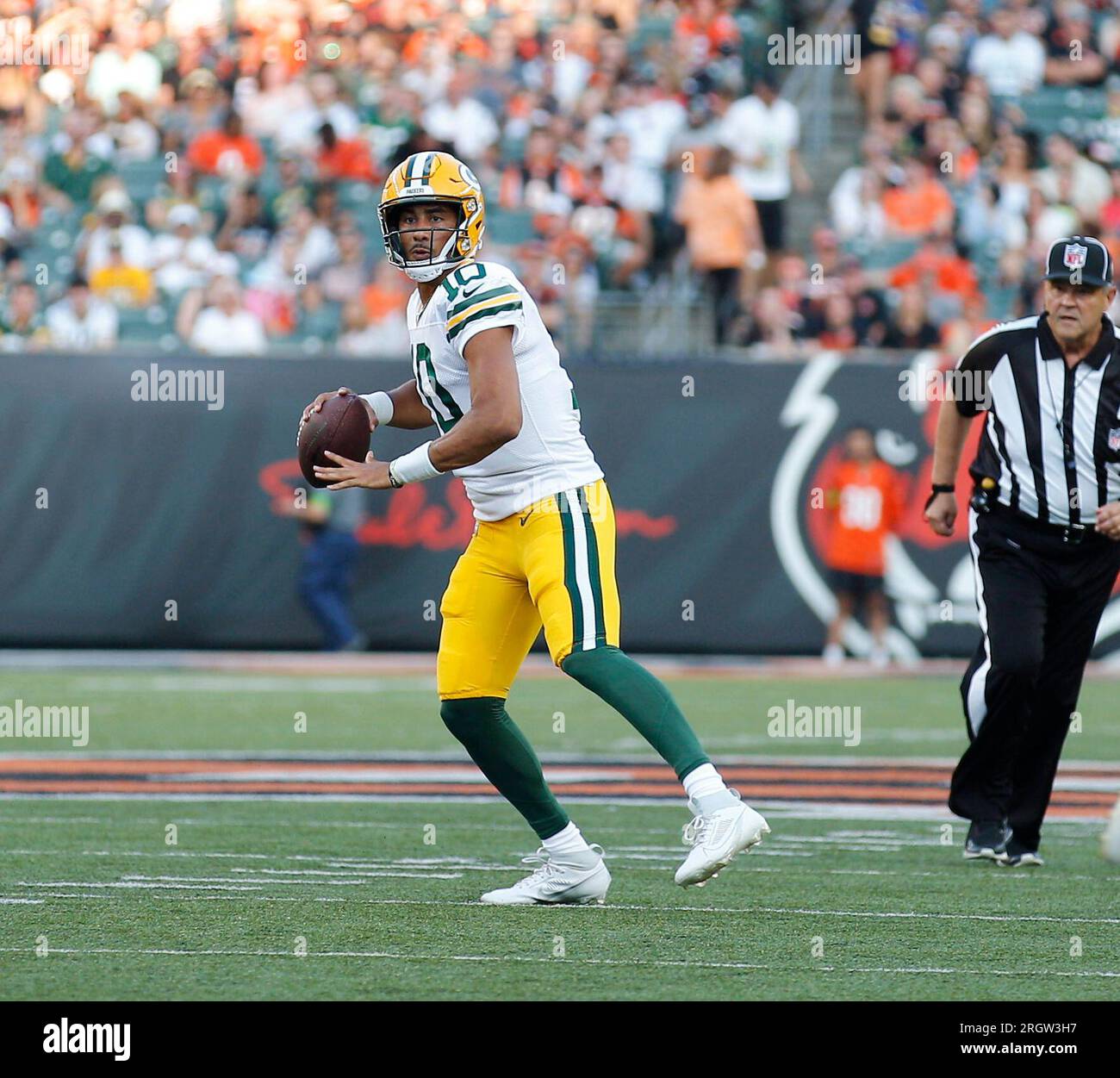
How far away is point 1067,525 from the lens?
20.0ft

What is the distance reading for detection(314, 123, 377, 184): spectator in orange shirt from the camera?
1541 cm

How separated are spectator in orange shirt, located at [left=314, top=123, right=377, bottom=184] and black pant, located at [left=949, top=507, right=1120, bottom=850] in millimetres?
9856

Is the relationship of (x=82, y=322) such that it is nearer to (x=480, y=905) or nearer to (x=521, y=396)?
(x=521, y=396)

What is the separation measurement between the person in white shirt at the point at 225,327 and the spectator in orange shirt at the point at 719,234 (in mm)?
3100

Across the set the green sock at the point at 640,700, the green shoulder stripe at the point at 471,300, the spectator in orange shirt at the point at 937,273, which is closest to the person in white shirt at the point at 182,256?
the spectator in orange shirt at the point at 937,273

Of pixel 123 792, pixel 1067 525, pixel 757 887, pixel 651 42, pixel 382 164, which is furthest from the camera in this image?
pixel 651 42

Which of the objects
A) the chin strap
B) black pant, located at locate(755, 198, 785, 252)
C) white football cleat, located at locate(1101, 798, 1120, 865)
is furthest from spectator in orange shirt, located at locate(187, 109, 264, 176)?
white football cleat, located at locate(1101, 798, 1120, 865)

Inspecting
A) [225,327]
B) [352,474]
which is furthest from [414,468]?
[225,327]

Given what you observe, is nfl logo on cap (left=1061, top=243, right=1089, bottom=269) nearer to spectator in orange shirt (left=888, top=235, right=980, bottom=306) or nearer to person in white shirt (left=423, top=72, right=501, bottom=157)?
spectator in orange shirt (left=888, top=235, right=980, bottom=306)

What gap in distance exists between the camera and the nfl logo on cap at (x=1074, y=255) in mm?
6020

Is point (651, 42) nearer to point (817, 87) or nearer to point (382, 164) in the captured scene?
point (817, 87)

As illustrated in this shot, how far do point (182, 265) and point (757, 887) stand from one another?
974 cm

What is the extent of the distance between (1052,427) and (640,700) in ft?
5.86

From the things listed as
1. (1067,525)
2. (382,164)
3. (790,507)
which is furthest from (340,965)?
(382,164)
